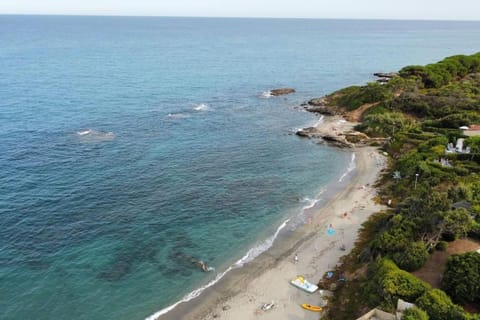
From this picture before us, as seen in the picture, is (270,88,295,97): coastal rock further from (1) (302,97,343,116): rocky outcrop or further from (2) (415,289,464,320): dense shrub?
(2) (415,289,464,320): dense shrub

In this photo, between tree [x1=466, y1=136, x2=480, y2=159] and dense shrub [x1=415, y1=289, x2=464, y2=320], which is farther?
tree [x1=466, y1=136, x2=480, y2=159]

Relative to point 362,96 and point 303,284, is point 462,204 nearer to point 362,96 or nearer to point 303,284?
A: point 303,284

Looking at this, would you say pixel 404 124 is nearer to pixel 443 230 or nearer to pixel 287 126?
pixel 287 126

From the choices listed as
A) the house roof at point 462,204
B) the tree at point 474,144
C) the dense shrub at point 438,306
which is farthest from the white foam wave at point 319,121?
the dense shrub at point 438,306

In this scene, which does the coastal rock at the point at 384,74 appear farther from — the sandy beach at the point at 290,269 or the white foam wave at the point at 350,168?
the sandy beach at the point at 290,269

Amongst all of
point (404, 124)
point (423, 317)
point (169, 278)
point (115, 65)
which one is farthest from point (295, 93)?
point (423, 317)

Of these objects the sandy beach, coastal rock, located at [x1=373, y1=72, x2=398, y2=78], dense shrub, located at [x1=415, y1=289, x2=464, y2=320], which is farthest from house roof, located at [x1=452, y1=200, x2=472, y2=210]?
coastal rock, located at [x1=373, y1=72, x2=398, y2=78]
